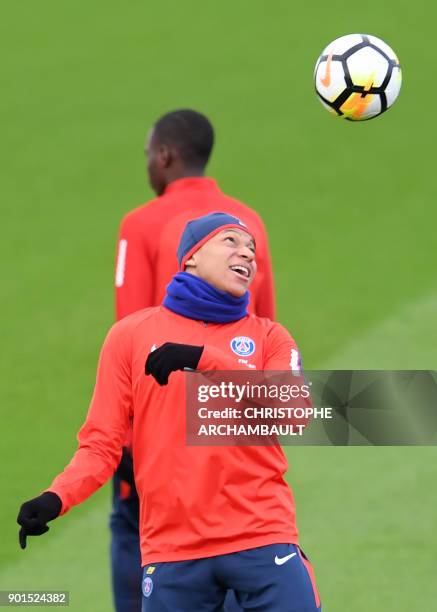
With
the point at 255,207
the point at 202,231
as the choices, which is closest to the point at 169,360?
the point at 202,231

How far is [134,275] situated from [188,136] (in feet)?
2.98

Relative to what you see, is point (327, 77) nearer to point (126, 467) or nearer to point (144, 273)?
point (144, 273)

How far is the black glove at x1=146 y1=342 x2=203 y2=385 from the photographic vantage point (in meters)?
5.13

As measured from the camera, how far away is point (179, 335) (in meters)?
5.52

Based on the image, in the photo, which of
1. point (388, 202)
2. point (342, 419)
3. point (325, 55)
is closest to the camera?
point (342, 419)

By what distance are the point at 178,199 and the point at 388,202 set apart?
788 centimetres

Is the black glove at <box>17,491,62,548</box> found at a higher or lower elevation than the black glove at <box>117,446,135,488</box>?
lower

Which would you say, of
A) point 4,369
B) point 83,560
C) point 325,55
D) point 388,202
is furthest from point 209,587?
point 388,202

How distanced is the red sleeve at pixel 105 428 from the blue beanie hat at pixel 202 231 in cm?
42

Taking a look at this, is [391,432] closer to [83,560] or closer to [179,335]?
[179,335]

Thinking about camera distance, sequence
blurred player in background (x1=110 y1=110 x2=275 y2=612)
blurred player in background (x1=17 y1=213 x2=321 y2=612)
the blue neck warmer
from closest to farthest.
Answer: blurred player in background (x1=17 y1=213 x2=321 y2=612) < the blue neck warmer < blurred player in background (x1=110 y1=110 x2=275 y2=612)

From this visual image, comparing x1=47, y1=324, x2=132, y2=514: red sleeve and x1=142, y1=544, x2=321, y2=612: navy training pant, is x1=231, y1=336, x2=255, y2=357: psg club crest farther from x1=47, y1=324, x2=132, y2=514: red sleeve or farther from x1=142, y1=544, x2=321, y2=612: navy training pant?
x1=142, y1=544, x2=321, y2=612: navy training pant

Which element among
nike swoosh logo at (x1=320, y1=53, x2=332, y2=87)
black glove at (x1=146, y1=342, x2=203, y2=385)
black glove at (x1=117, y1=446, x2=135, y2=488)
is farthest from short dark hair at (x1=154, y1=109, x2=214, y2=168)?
black glove at (x1=146, y1=342, x2=203, y2=385)

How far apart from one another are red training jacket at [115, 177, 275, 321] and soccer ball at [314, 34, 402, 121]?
4.74 feet
